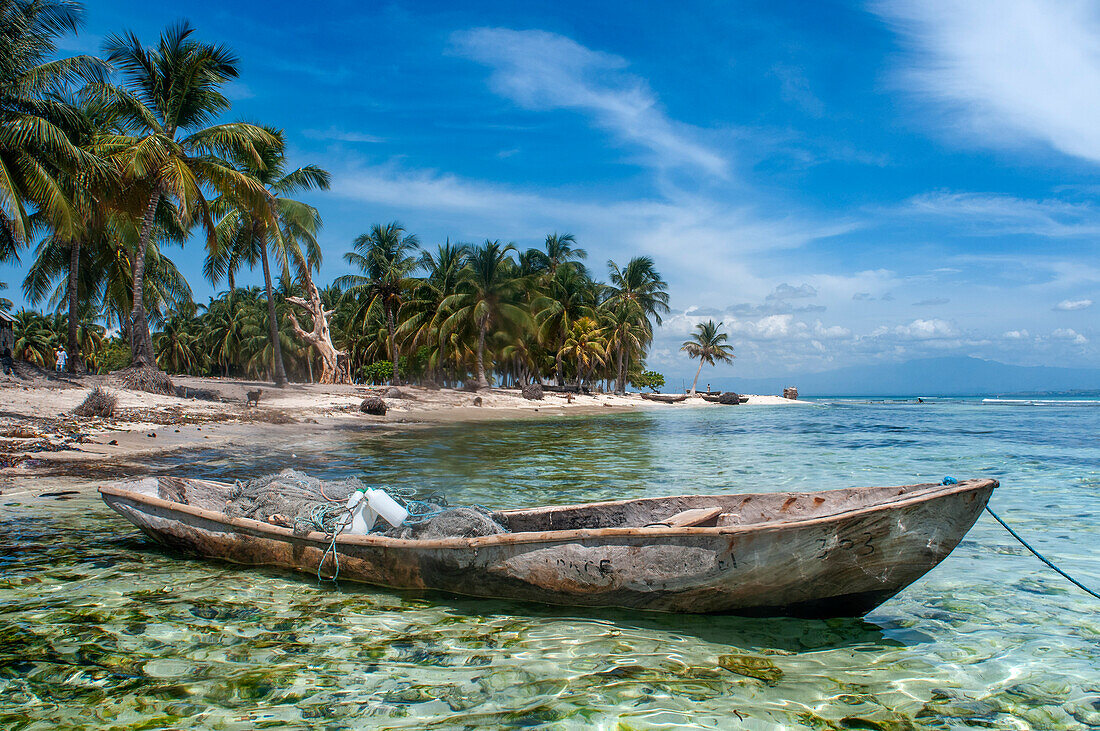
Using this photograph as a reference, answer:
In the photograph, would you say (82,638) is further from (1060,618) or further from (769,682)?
(1060,618)

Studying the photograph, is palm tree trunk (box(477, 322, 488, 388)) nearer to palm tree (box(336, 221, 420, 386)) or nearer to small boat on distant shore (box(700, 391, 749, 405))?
palm tree (box(336, 221, 420, 386))

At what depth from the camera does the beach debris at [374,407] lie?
79.9 feet

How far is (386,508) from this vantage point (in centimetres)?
519

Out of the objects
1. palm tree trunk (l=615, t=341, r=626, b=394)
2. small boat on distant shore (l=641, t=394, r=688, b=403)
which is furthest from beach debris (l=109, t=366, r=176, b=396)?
palm tree trunk (l=615, t=341, r=626, b=394)

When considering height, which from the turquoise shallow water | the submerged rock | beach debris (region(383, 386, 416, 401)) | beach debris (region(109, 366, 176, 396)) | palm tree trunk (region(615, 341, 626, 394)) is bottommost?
the turquoise shallow water


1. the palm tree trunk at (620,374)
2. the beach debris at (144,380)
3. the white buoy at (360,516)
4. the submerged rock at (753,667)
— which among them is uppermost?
the palm tree trunk at (620,374)

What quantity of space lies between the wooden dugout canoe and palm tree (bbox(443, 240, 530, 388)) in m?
33.1

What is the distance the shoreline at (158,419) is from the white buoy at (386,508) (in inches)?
233

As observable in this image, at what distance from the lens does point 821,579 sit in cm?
371

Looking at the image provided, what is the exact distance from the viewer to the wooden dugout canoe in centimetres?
356

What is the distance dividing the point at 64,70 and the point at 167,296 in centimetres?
1838

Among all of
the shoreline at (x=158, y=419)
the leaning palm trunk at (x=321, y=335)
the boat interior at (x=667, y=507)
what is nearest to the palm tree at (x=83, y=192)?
the shoreline at (x=158, y=419)

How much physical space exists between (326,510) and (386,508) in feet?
1.72

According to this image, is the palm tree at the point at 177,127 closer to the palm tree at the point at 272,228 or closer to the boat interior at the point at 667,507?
the palm tree at the point at 272,228
